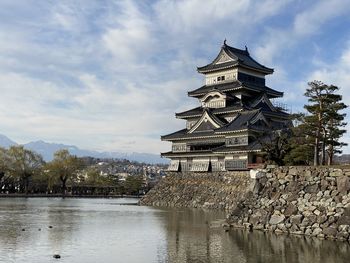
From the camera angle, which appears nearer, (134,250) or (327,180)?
(134,250)

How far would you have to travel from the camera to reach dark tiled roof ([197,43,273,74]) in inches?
2218

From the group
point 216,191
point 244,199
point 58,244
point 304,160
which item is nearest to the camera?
point 58,244

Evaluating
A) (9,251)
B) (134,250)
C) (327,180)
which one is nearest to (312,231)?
(327,180)

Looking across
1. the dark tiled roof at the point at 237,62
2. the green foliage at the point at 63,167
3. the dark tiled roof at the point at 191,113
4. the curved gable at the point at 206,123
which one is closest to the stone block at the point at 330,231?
the curved gable at the point at 206,123

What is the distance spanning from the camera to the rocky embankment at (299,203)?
23.9 meters

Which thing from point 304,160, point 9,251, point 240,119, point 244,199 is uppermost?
point 240,119

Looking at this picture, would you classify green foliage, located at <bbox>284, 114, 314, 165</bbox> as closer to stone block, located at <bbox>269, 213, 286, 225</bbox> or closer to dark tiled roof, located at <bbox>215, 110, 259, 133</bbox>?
stone block, located at <bbox>269, 213, 286, 225</bbox>

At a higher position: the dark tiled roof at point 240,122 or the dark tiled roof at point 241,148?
the dark tiled roof at point 240,122

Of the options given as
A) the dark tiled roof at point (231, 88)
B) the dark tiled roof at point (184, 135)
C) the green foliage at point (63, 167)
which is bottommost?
the green foliage at point (63, 167)

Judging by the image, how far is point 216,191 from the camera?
160ft

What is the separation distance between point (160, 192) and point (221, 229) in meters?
28.2

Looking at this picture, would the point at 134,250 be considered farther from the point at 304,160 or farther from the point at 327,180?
the point at 304,160

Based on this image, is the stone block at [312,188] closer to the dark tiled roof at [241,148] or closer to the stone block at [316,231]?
the stone block at [316,231]

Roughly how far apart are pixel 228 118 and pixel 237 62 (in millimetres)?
6614
